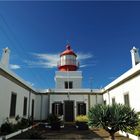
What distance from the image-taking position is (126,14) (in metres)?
10.2

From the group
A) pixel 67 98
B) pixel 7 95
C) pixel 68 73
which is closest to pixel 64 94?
pixel 67 98

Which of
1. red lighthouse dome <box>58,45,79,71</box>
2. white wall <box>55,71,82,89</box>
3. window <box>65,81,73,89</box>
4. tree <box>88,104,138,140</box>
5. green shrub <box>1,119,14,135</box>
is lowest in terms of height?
green shrub <box>1,119,14,135</box>

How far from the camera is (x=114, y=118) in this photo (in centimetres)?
731

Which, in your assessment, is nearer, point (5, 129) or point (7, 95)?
point (5, 129)

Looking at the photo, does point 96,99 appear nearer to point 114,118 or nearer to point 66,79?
point 66,79

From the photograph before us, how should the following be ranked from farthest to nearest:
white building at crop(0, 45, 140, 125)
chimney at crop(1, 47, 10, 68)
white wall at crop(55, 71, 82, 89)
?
white wall at crop(55, 71, 82, 89) → chimney at crop(1, 47, 10, 68) → white building at crop(0, 45, 140, 125)

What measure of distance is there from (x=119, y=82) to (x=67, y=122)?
7.97 m

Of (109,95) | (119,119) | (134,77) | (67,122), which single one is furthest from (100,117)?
(67,122)

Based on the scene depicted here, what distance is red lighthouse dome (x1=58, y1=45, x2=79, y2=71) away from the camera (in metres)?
23.8

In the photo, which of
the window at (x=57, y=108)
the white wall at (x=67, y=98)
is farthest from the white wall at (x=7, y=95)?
the white wall at (x=67, y=98)

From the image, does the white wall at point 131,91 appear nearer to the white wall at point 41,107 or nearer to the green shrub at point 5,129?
the green shrub at point 5,129

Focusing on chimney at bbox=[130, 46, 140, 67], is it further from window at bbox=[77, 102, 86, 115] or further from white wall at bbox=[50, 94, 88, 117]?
window at bbox=[77, 102, 86, 115]

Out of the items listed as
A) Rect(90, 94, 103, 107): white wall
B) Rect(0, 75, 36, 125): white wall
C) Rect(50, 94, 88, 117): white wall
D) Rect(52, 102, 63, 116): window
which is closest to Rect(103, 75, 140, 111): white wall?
Rect(90, 94, 103, 107): white wall

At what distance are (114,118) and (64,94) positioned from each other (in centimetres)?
1257
